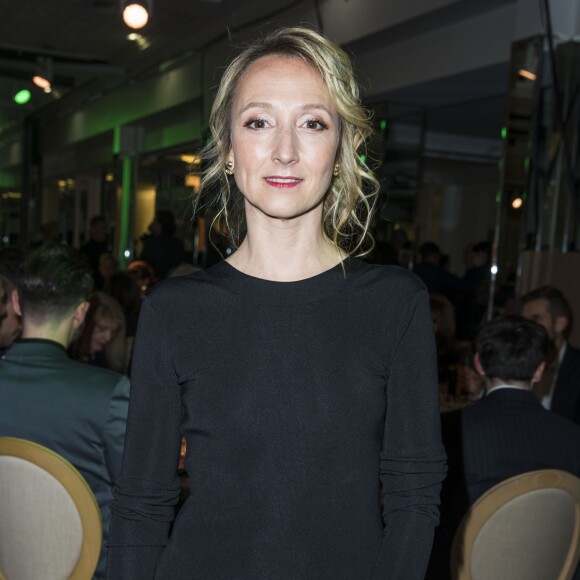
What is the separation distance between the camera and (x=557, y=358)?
4.05 metres

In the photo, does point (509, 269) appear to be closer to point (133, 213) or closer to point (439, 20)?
point (439, 20)

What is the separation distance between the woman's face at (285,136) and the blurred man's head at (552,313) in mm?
3108

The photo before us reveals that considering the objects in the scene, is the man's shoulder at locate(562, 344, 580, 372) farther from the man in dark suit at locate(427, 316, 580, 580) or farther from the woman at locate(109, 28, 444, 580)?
the woman at locate(109, 28, 444, 580)

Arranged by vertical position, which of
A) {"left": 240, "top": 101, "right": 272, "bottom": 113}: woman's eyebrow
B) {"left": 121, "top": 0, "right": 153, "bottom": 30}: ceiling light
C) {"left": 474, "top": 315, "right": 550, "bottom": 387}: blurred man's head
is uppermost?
{"left": 121, "top": 0, "right": 153, "bottom": 30}: ceiling light

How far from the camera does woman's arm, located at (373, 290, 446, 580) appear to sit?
44.7 inches

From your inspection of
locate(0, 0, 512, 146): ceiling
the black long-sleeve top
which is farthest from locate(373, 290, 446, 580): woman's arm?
locate(0, 0, 512, 146): ceiling

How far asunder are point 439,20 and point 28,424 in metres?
5.23

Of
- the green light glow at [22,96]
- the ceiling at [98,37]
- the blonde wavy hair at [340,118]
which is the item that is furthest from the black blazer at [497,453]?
the green light glow at [22,96]

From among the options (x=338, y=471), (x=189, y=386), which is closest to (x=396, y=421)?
(x=338, y=471)

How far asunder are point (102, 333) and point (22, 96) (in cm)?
957

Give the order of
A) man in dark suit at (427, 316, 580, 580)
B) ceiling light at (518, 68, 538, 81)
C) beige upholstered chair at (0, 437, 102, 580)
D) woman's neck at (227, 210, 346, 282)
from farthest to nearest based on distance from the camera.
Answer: ceiling light at (518, 68, 538, 81) → man in dark suit at (427, 316, 580, 580) → beige upholstered chair at (0, 437, 102, 580) → woman's neck at (227, 210, 346, 282)

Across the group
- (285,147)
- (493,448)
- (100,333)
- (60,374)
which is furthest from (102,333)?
(285,147)

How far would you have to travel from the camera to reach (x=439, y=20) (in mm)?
6484

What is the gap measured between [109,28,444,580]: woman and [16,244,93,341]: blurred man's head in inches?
54.1
